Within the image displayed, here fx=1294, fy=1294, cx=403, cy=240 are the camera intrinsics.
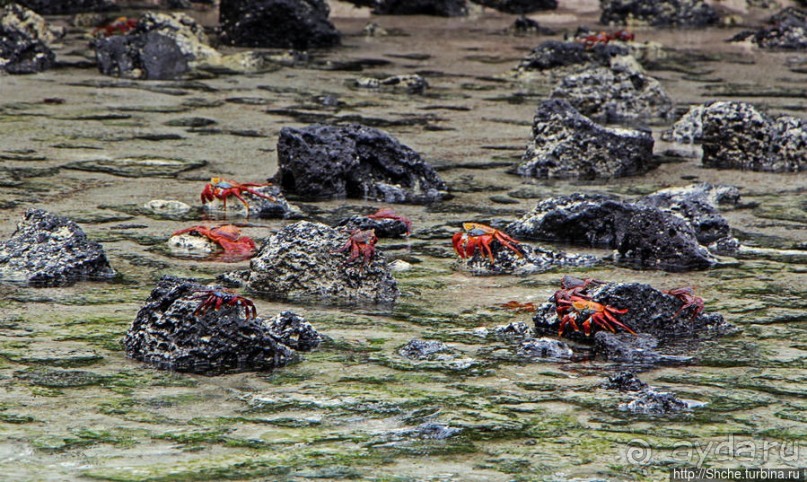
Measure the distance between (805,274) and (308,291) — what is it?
7.39 feet

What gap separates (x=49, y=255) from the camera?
211 inches

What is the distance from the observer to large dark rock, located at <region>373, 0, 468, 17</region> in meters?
17.7

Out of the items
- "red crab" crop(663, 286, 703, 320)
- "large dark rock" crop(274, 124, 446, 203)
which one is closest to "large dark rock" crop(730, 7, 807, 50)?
"large dark rock" crop(274, 124, 446, 203)

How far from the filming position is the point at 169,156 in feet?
26.8

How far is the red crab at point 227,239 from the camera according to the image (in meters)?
5.98

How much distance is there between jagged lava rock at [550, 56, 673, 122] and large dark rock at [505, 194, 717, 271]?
401 centimetres

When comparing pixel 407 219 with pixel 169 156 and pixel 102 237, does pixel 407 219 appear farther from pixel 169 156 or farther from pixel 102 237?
pixel 169 156

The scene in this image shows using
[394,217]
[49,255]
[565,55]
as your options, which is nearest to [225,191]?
[394,217]

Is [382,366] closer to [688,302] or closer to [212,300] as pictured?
[212,300]

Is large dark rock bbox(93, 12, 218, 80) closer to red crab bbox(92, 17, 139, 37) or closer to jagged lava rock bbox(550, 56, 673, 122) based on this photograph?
red crab bbox(92, 17, 139, 37)

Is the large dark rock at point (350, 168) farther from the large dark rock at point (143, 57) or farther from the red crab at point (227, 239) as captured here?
the large dark rock at point (143, 57)

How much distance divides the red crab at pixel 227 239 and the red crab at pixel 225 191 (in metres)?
0.71

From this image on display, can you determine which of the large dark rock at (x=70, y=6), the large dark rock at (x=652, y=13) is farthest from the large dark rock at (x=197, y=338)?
the large dark rock at (x=652, y=13)

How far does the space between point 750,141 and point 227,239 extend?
4074mm
